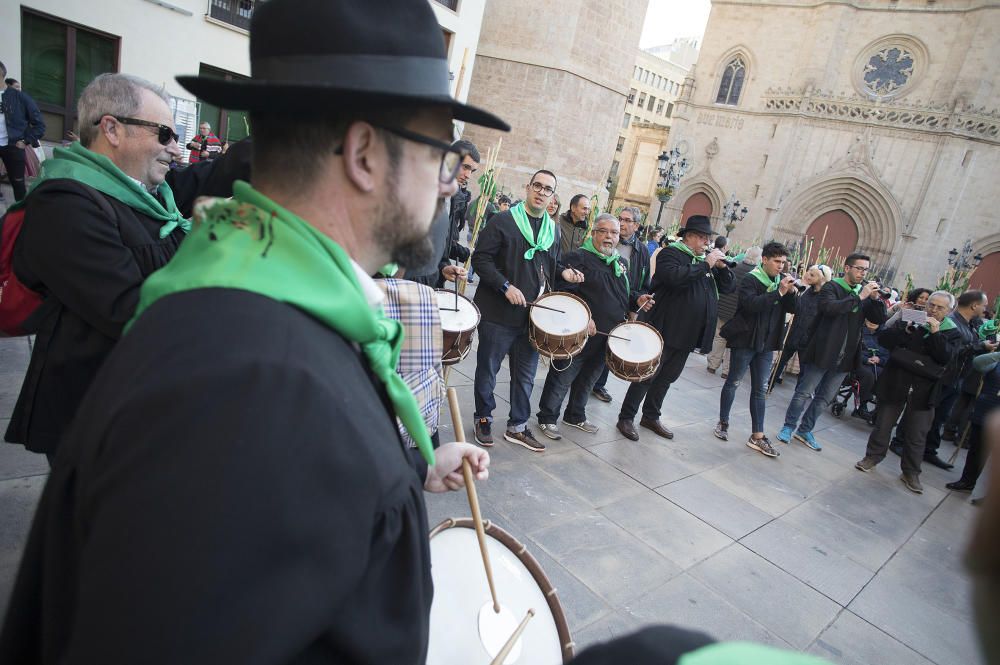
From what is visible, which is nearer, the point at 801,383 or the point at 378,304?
the point at 378,304

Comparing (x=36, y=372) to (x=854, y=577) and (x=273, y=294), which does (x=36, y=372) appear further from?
(x=854, y=577)

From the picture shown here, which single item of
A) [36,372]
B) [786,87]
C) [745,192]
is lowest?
[36,372]

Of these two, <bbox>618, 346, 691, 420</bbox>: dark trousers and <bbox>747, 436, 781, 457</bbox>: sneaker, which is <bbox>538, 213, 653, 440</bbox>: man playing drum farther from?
<bbox>747, 436, 781, 457</bbox>: sneaker

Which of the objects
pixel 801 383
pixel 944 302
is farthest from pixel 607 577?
pixel 944 302

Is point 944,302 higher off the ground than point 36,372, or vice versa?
point 944,302

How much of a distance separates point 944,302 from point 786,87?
3146 cm

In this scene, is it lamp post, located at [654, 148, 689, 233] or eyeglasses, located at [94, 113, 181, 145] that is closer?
eyeglasses, located at [94, 113, 181, 145]

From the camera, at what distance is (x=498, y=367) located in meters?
4.71

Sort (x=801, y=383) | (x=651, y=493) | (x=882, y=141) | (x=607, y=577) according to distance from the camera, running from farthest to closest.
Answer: (x=882, y=141), (x=801, y=383), (x=651, y=493), (x=607, y=577)

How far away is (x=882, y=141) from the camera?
1158 inches

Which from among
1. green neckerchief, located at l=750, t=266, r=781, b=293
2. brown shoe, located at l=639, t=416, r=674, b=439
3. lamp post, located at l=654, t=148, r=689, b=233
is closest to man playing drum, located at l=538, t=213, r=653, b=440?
brown shoe, located at l=639, t=416, r=674, b=439

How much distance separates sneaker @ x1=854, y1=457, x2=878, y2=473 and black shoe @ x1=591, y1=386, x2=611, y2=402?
2.93m

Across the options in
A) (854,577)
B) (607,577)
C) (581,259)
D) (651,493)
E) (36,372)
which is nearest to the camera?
(36,372)

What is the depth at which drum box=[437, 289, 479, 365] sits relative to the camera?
13.4ft
